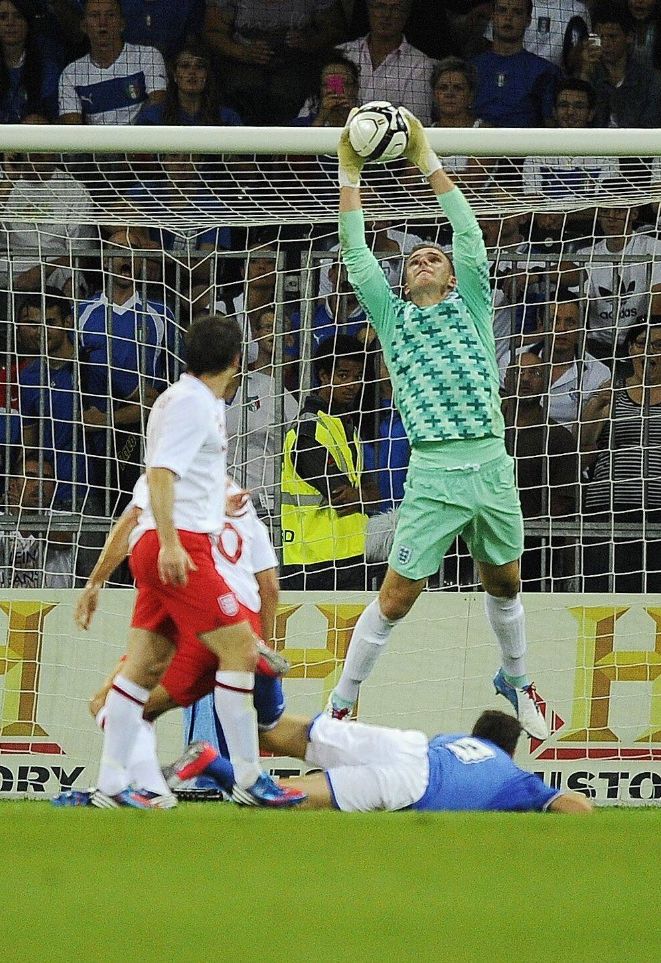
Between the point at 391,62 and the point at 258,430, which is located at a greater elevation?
the point at 391,62

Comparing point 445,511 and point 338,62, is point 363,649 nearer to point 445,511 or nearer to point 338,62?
point 445,511

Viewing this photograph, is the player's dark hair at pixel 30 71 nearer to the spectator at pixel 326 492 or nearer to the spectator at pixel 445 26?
the spectator at pixel 445 26

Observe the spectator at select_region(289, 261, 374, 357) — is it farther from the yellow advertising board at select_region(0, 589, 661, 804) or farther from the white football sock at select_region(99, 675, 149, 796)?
the white football sock at select_region(99, 675, 149, 796)

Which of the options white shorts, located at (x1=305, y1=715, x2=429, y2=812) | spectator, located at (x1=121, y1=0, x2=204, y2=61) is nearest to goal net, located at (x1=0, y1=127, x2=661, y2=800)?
white shorts, located at (x1=305, y1=715, x2=429, y2=812)

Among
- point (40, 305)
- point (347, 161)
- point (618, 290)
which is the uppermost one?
point (347, 161)

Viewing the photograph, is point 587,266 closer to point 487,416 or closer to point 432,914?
point 487,416

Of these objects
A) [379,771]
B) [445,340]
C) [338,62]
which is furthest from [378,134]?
[338,62]

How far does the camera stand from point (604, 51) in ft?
30.9

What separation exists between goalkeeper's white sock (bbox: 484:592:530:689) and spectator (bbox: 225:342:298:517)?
1571 millimetres

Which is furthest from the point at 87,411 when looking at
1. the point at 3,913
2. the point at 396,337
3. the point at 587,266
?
the point at 3,913

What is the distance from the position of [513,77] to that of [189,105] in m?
2.21

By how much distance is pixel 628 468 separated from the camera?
7.30 meters

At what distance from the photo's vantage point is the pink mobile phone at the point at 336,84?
360 inches

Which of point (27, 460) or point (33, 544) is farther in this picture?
point (27, 460)
